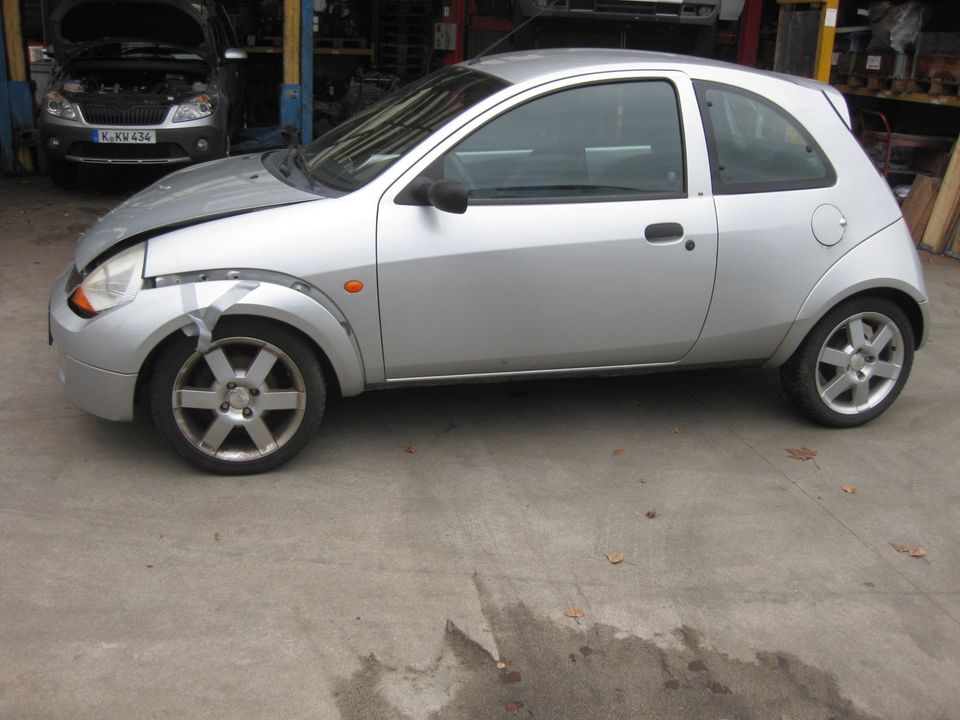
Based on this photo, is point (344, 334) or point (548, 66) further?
point (548, 66)

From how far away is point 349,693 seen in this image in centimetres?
314

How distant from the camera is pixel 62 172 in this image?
32.8 ft

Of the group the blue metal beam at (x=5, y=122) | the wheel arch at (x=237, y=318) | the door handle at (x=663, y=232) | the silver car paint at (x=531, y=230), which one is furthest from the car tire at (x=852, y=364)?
the blue metal beam at (x=5, y=122)

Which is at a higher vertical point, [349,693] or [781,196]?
[781,196]

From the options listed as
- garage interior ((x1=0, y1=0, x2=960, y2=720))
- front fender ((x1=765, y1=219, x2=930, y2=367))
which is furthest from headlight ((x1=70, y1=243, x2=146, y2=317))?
front fender ((x1=765, y1=219, x2=930, y2=367))

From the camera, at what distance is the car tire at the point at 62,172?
32.4 feet

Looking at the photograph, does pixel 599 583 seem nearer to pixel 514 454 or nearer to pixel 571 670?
pixel 571 670

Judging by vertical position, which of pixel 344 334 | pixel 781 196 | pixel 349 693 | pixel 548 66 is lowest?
pixel 349 693

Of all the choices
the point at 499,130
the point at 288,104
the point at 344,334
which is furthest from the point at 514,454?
the point at 288,104

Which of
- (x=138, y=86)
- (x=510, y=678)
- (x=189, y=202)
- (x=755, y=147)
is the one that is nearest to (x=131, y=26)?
(x=138, y=86)

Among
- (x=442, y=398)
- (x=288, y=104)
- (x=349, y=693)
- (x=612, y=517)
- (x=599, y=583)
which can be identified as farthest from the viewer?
(x=288, y=104)

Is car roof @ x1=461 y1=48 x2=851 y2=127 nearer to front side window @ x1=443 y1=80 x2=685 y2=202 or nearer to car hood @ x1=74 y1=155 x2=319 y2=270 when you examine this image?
front side window @ x1=443 y1=80 x2=685 y2=202

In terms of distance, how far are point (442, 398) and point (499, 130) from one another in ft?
4.98

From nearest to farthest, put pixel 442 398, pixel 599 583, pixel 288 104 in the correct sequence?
pixel 599 583, pixel 442 398, pixel 288 104
